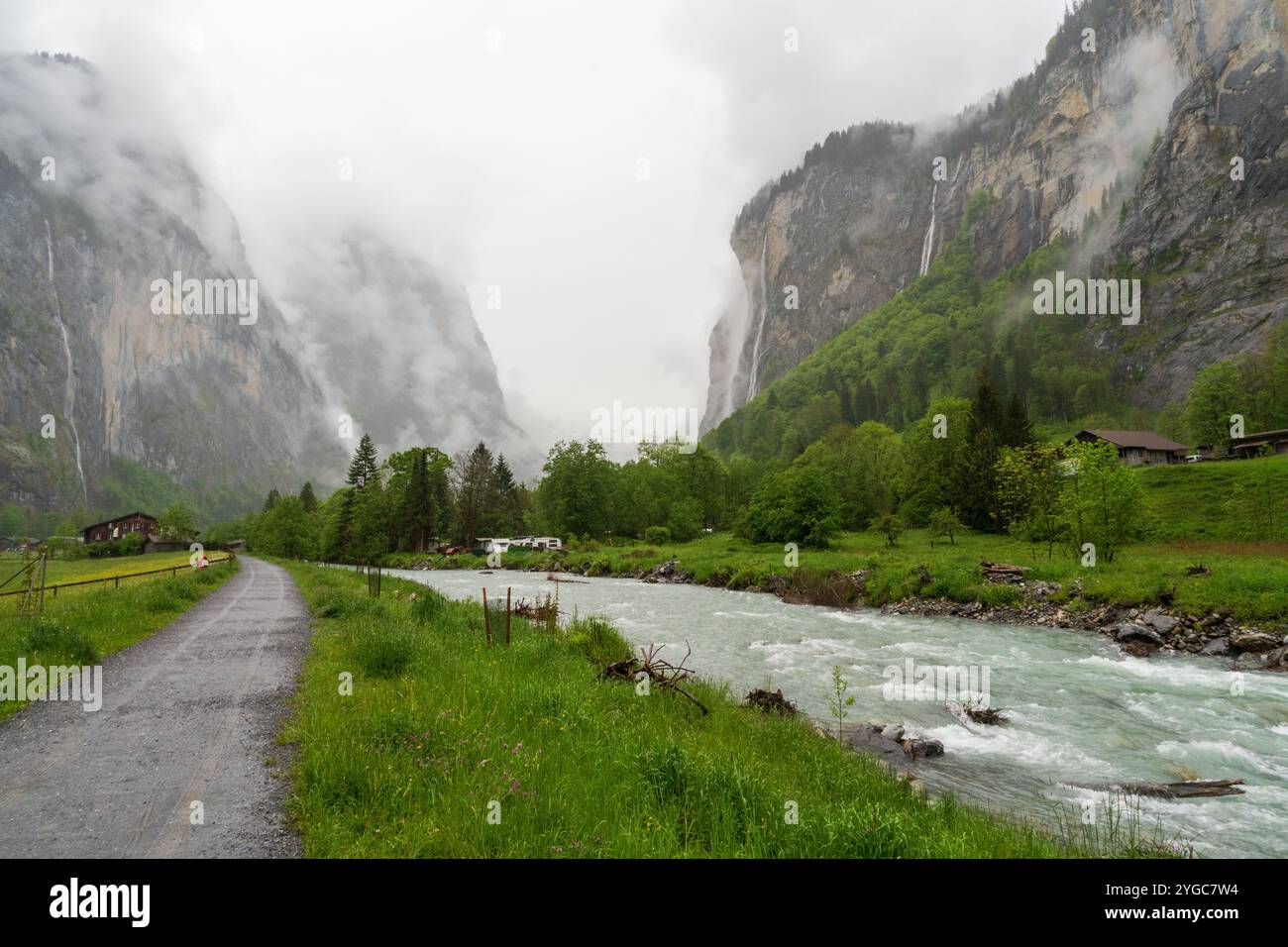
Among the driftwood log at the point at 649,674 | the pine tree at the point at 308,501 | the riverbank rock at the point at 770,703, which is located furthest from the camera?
the pine tree at the point at 308,501

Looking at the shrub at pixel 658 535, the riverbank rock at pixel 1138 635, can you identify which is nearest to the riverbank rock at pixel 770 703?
the riverbank rock at pixel 1138 635

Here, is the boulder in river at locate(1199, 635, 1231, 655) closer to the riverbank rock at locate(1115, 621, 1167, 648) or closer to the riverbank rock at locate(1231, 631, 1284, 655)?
the riverbank rock at locate(1231, 631, 1284, 655)

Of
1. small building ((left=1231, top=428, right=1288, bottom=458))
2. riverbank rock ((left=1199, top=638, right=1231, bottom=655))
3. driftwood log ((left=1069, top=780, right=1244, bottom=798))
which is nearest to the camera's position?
driftwood log ((left=1069, top=780, right=1244, bottom=798))

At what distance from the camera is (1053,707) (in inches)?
599

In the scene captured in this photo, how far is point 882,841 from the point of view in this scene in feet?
18.6

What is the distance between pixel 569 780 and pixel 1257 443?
106795 mm

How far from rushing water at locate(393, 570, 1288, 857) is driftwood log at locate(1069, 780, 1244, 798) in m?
0.19

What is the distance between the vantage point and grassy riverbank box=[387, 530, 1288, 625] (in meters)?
22.6

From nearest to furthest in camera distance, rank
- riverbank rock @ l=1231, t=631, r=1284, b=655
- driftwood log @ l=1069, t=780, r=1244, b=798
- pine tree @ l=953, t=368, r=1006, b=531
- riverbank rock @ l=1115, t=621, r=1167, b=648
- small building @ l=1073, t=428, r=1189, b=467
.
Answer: driftwood log @ l=1069, t=780, r=1244, b=798, riverbank rock @ l=1231, t=631, r=1284, b=655, riverbank rock @ l=1115, t=621, r=1167, b=648, pine tree @ l=953, t=368, r=1006, b=531, small building @ l=1073, t=428, r=1189, b=467

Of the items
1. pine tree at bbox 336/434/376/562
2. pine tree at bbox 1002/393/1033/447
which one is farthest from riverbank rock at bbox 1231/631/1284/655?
pine tree at bbox 336/434/376/562

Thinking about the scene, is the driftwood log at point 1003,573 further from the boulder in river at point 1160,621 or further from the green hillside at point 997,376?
the green hillside at point 997,376

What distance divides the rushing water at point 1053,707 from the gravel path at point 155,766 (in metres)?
10.6

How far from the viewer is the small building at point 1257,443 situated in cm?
7381
